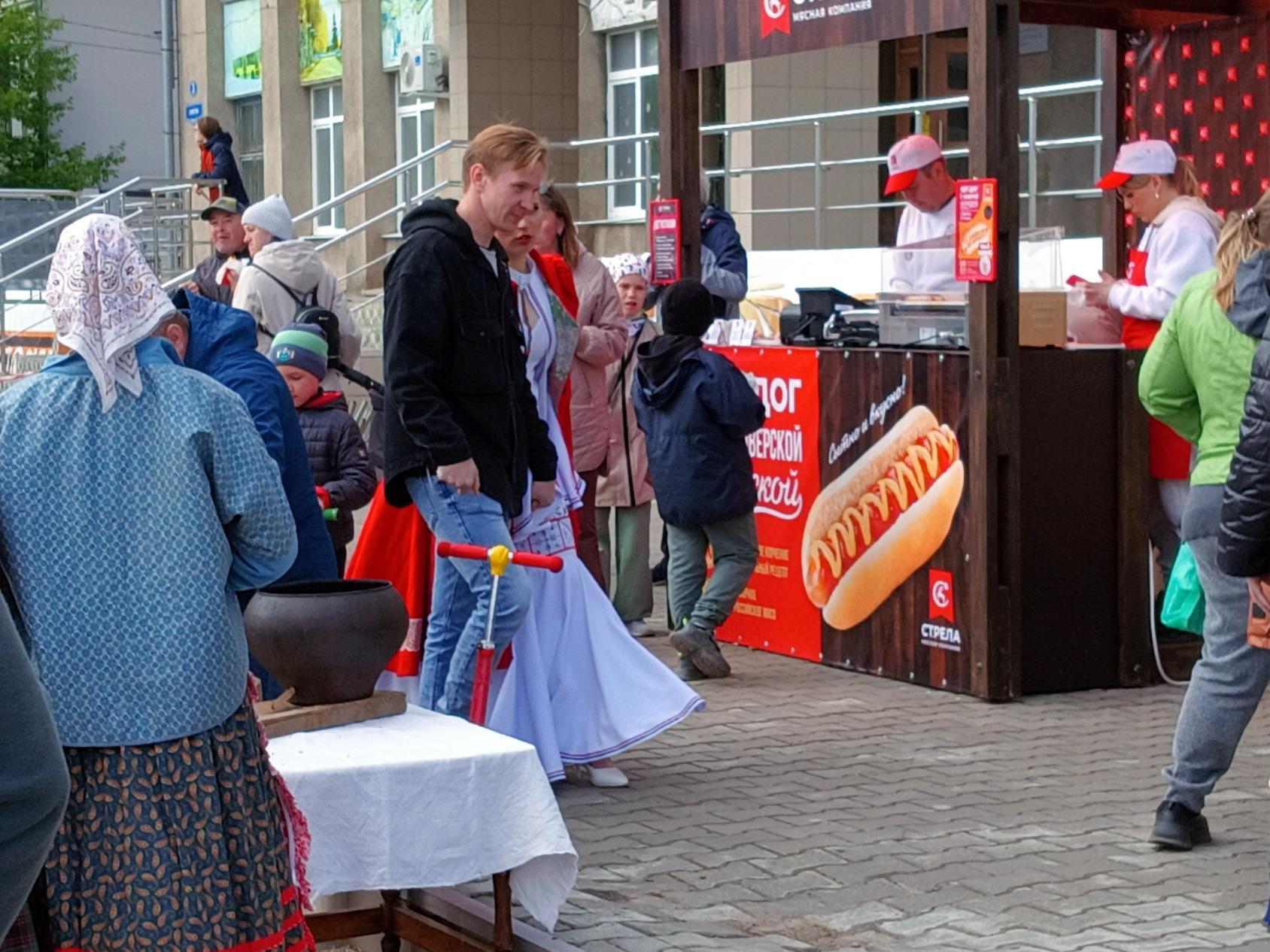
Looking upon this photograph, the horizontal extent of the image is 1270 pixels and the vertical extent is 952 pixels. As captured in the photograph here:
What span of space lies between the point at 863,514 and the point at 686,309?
1.10 m

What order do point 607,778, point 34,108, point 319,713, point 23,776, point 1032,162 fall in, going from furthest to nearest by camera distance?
point 34,108 → point 1032,162 → point 607,778 → point 319,713 → point 23,776

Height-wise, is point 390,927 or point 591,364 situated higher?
point 591,364

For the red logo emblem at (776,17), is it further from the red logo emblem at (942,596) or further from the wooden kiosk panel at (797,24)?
the red logo emblem at (942,596)

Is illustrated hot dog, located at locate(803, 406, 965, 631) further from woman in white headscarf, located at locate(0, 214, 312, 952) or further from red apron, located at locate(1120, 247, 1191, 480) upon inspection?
woman in white headscarf, located at locate(0, 214, 312, 952)

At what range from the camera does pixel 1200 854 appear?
561 cm

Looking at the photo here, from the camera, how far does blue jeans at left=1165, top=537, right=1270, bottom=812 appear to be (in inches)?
212

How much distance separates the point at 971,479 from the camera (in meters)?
7.61

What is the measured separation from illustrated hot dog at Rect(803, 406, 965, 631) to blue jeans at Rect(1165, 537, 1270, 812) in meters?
2.23

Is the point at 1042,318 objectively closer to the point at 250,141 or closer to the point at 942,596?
the point at 942,596

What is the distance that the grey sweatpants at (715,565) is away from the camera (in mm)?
8258

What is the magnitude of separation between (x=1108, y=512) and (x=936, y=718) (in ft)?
3.58

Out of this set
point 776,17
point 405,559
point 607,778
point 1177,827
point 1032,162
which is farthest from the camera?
point 1032,162

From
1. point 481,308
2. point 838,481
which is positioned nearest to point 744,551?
point 838,481

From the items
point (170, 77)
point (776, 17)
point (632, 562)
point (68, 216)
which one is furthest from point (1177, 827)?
point (170, 77)
